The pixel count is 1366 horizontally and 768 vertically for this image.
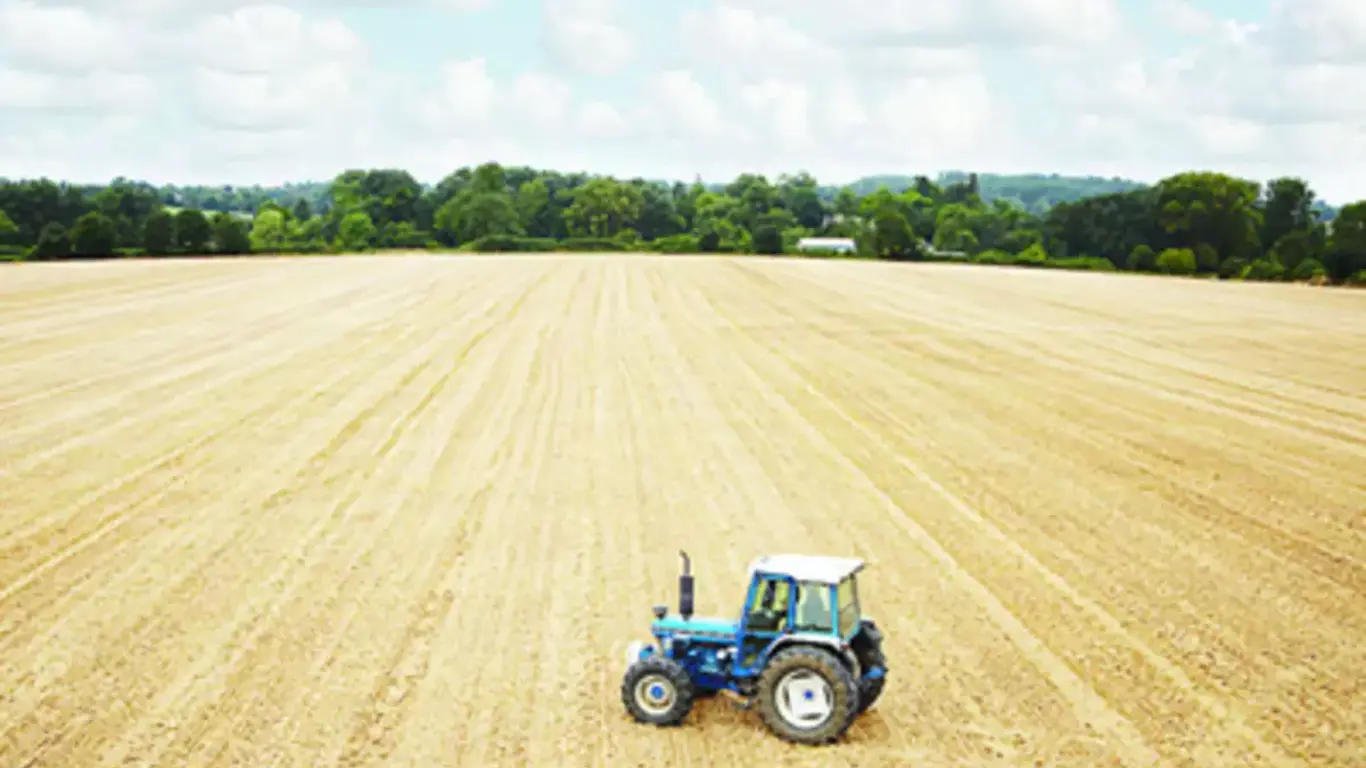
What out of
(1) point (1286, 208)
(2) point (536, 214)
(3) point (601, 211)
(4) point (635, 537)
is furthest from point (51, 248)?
(1) point (1286, 208)

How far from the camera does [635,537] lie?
15.7 metres

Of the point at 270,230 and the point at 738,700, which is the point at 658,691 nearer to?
the point at 738,700

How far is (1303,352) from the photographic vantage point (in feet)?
111

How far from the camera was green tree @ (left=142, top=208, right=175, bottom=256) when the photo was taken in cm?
7144

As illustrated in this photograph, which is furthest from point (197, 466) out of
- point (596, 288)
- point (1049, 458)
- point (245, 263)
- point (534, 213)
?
point (534, 213)

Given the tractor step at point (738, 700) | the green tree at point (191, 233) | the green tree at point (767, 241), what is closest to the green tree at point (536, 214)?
the green tree at point (767, 241)

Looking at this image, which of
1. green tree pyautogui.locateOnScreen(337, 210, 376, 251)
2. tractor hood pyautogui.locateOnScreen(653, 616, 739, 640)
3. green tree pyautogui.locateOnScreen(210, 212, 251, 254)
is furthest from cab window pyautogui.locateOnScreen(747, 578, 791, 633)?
green tree pyautogui.locateOnScreen(337, 210, 376, 251)

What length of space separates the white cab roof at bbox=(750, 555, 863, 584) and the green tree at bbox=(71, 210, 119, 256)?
67815 mm

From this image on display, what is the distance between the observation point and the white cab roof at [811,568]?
32.7 feet

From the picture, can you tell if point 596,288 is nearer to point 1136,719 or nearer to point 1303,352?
point 1303,352

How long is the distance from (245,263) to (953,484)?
54295mm

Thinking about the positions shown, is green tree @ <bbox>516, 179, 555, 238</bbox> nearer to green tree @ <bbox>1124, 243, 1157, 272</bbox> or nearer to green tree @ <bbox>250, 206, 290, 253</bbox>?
green tree @ <bbox>250, 206, 290, 253</bbox>

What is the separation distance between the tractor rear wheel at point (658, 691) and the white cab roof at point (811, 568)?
3.49 feet

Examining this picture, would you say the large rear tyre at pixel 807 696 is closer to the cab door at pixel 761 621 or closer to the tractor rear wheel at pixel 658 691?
the cab door at pixel 761 621
